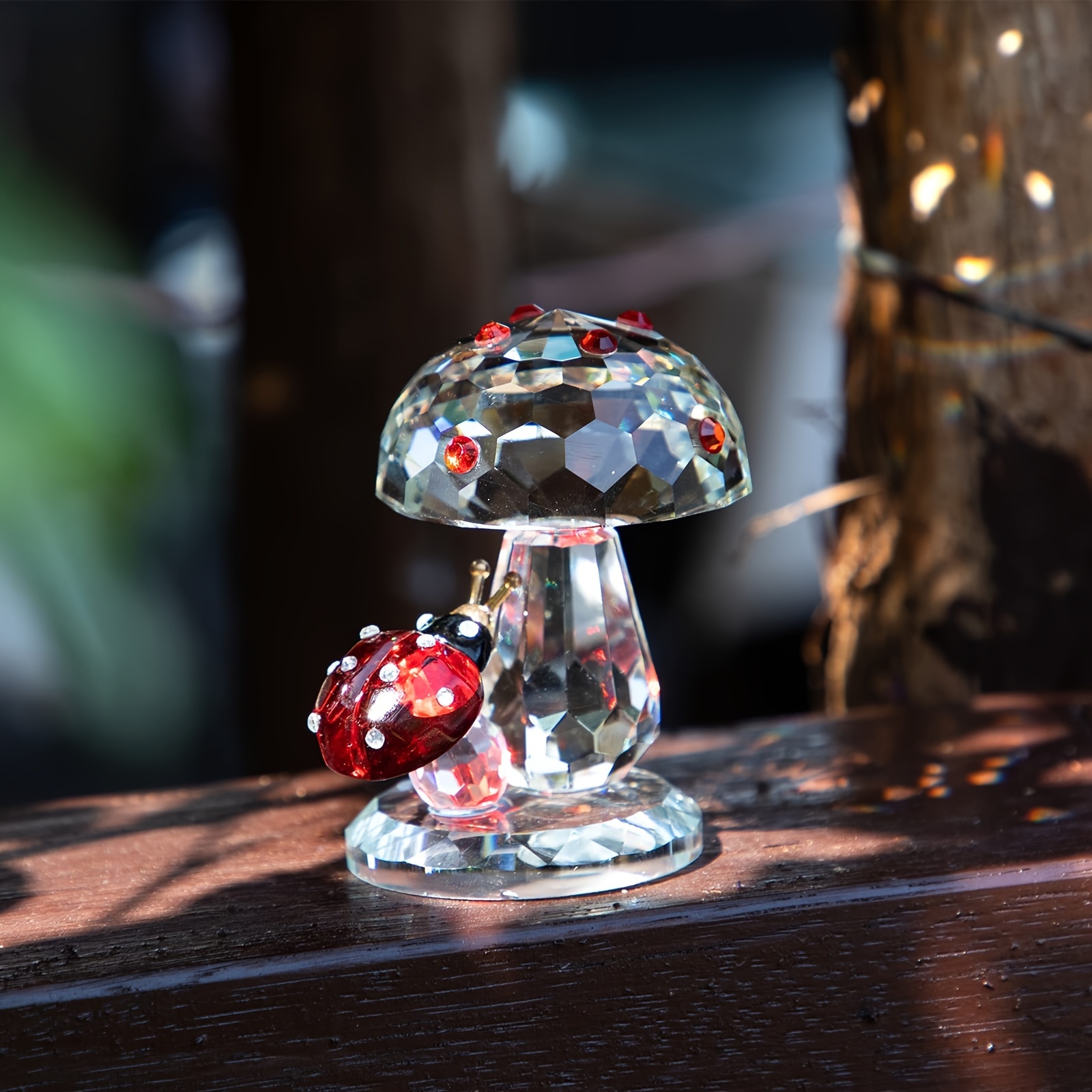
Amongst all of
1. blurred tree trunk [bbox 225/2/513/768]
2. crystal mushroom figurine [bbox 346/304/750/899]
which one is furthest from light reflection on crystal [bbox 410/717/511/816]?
blurred tree trunk [bbox 225/2/513/768]

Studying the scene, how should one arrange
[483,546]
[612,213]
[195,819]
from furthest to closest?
[612,213], [483,546], [195,819]

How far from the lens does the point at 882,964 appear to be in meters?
0.83

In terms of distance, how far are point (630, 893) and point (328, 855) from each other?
27 cm

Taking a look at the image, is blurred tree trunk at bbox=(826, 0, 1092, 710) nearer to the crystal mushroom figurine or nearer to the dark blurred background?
the dark blurred background

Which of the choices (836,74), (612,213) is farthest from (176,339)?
(836,74)

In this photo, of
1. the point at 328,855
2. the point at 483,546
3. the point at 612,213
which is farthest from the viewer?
the point at 612,213

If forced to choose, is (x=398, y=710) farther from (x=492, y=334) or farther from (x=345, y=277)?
(x=345, y=277)

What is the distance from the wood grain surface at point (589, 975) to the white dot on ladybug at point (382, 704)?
14cm

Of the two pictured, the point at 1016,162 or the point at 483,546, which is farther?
the point at 483,546

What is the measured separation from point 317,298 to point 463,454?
1136mm

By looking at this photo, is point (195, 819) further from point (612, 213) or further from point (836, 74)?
point (612, 213)

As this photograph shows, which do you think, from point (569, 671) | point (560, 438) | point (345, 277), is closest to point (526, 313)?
point (560, 438)

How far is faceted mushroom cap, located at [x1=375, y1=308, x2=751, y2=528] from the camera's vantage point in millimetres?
814

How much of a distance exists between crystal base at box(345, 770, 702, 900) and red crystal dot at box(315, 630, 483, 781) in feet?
0.28
